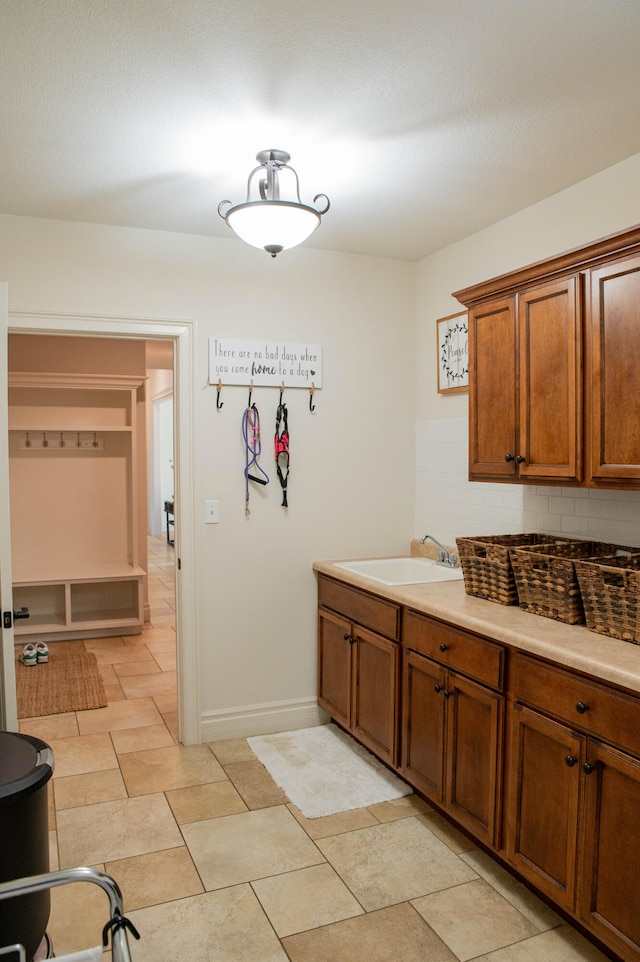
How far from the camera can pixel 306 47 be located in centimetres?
185

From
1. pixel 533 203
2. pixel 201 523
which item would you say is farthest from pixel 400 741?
pixel 533 203

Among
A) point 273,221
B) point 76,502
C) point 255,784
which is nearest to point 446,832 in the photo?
point 255,784

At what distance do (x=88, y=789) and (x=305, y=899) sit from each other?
124 cm

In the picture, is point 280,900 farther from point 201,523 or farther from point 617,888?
point 201,523

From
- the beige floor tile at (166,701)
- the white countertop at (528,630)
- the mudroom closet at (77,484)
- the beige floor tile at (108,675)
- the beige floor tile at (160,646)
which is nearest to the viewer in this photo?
the white countertop at (528,630)

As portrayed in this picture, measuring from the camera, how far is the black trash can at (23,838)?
1.57 m

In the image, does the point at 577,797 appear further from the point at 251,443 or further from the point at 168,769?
the point at 251,443

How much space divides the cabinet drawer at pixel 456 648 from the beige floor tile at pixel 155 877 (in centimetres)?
116

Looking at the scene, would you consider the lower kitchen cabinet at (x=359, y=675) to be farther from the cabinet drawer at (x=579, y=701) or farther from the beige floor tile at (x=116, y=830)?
the beige floor tile at (x=116, y=830)

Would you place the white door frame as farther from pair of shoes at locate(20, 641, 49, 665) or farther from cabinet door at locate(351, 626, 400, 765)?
pair of shoes at locate(20, 641, 49, 665)

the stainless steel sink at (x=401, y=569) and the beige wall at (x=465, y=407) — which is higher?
the beige wall at (x=465, y=407)

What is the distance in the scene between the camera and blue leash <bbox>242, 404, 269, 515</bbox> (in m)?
3.51

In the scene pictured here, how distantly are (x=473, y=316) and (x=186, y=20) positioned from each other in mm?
1561

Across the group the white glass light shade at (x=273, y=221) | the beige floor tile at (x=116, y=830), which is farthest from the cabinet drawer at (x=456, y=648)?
the white glass light shade at (x=273, y=221)
